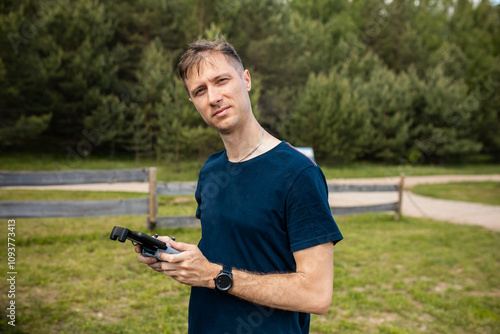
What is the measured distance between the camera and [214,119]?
4.96 ft

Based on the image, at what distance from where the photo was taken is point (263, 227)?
4.36 ft

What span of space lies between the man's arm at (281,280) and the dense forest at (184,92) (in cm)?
1404

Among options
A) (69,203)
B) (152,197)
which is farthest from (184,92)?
(69,203)

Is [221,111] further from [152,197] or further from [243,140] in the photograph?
[152,197]

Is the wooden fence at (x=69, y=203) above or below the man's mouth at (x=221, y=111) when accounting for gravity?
below

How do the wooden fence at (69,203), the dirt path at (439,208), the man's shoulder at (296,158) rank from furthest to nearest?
1. the dirt path at (439,208)
2. the wooden fence at (69,203)
3. the man's shoulder at (296,158)

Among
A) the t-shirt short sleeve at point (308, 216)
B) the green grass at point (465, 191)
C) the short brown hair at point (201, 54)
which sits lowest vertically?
A: the green grass at point (465, 191)

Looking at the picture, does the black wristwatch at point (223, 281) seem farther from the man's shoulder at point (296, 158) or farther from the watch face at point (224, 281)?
the man's shoulder at point (296, 158)

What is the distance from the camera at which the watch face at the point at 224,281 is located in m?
1.24

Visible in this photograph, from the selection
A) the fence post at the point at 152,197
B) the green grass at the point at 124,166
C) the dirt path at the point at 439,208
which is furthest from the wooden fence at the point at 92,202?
the green grass at the point at 124,166

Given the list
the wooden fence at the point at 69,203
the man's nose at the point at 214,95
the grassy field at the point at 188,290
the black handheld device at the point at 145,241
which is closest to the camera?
the black handheld device at the point at 145,241

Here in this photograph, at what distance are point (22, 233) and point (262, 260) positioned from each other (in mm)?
7289

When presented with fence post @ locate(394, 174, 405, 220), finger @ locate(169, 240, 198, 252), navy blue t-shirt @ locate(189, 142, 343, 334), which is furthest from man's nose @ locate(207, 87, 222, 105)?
fence post @ locate(394, 174, 405, 220)

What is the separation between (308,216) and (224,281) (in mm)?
390
